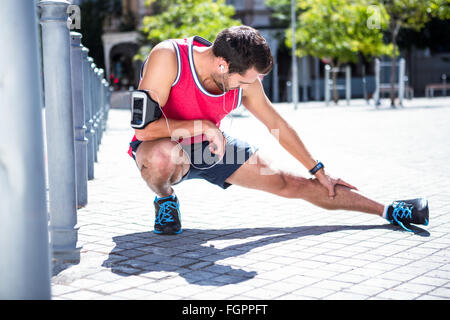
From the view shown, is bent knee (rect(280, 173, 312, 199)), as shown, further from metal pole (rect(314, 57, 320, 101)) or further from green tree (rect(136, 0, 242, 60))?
metal pole (rect(314, 57, 320, 101))

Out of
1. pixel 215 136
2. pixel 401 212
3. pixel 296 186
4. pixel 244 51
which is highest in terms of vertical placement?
pixel 244 51

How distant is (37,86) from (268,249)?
6.20 ft

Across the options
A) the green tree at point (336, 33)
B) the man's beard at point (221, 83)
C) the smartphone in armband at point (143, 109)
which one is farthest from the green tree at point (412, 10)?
the smartphone in armband at point (143, 109)

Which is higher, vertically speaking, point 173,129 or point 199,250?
point 173,129

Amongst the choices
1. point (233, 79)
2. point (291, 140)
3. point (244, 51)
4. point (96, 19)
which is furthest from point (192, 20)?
point (244, 51)

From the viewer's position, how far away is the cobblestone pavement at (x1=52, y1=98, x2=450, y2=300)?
2.93 m

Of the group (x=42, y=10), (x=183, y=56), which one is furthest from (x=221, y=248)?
(x=42, y=10)

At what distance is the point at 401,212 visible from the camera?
419 centimetres

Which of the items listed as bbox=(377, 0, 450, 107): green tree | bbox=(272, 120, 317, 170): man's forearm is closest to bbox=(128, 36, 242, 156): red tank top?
bbox=(272, 120, 317, 170): man's forearm

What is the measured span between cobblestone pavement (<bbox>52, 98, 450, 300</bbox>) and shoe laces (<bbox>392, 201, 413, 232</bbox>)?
7 cm

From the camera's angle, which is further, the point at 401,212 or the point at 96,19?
the point at 96,19

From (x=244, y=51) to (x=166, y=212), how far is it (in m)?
1.14

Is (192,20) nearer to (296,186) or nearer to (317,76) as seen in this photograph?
(317,76)
